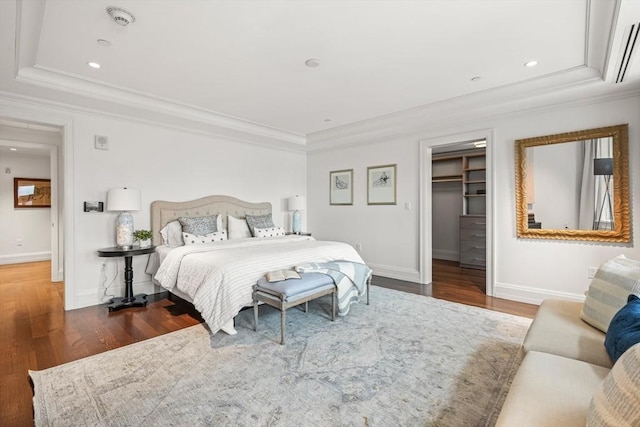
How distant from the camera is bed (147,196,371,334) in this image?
9.30 ft

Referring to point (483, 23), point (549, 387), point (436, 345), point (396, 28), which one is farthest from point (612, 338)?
point (396, 28)

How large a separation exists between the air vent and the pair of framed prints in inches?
112

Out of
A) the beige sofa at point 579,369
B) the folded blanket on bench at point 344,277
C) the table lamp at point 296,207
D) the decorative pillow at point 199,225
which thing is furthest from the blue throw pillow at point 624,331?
the table lamp at point 296,207

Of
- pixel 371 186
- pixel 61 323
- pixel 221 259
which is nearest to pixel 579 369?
pixel 221 259

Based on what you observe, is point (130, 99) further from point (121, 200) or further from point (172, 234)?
point (172, 234)

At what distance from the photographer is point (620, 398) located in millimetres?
873

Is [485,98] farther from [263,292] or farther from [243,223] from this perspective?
[243,223]

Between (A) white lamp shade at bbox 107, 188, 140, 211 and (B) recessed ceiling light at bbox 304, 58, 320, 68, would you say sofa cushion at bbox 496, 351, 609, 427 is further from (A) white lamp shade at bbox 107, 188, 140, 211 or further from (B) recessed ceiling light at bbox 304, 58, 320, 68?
(A) white lamp shade at bbox 107, 188, 140, 211

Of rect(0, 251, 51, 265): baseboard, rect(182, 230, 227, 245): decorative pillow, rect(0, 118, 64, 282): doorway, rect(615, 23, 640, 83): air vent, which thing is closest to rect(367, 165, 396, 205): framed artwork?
rect(182, 230, 227, 245): decorative pillow

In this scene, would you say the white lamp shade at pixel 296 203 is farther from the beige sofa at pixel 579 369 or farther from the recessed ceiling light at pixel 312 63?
the beige sofa at pixel 579 369

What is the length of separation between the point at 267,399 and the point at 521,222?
370cm

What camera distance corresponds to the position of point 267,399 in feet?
6.20

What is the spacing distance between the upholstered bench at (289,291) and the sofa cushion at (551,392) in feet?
5.75

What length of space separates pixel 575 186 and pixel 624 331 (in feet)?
9.37
